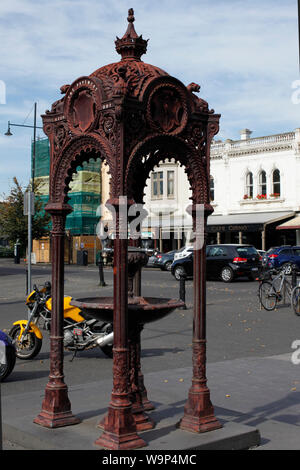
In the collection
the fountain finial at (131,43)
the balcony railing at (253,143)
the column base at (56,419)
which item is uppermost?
the balcony railing at (253,143)

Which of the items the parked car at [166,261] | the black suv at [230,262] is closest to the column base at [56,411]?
the black suv at [230,262]

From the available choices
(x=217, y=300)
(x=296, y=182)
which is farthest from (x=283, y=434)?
(x=296, y=182)

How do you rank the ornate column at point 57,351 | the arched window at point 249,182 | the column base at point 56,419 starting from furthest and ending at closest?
the arched window at point 249,182
the ornate column at point 57,351
the column base at point 56,419

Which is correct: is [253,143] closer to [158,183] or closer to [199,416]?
[158,183]

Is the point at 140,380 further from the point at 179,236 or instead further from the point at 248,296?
the point at 179,236

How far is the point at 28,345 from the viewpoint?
1038cm

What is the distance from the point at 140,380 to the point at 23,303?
13.1 m

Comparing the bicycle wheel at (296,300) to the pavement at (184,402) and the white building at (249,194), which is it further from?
the white building at (249,194)

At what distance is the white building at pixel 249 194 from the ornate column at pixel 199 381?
34.4 meters

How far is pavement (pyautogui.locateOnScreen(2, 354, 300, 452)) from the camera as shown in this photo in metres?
5.46

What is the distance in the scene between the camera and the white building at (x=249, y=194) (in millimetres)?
41656

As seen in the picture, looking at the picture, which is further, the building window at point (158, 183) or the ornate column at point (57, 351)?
the building window at point (158, 183)

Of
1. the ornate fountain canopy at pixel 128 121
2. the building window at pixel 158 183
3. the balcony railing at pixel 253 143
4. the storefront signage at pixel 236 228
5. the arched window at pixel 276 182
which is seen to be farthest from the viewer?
the building window at pixel 158 183

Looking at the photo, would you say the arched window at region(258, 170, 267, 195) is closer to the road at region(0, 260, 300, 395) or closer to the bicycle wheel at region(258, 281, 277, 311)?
the road at region(0, 260, 300, 395)
